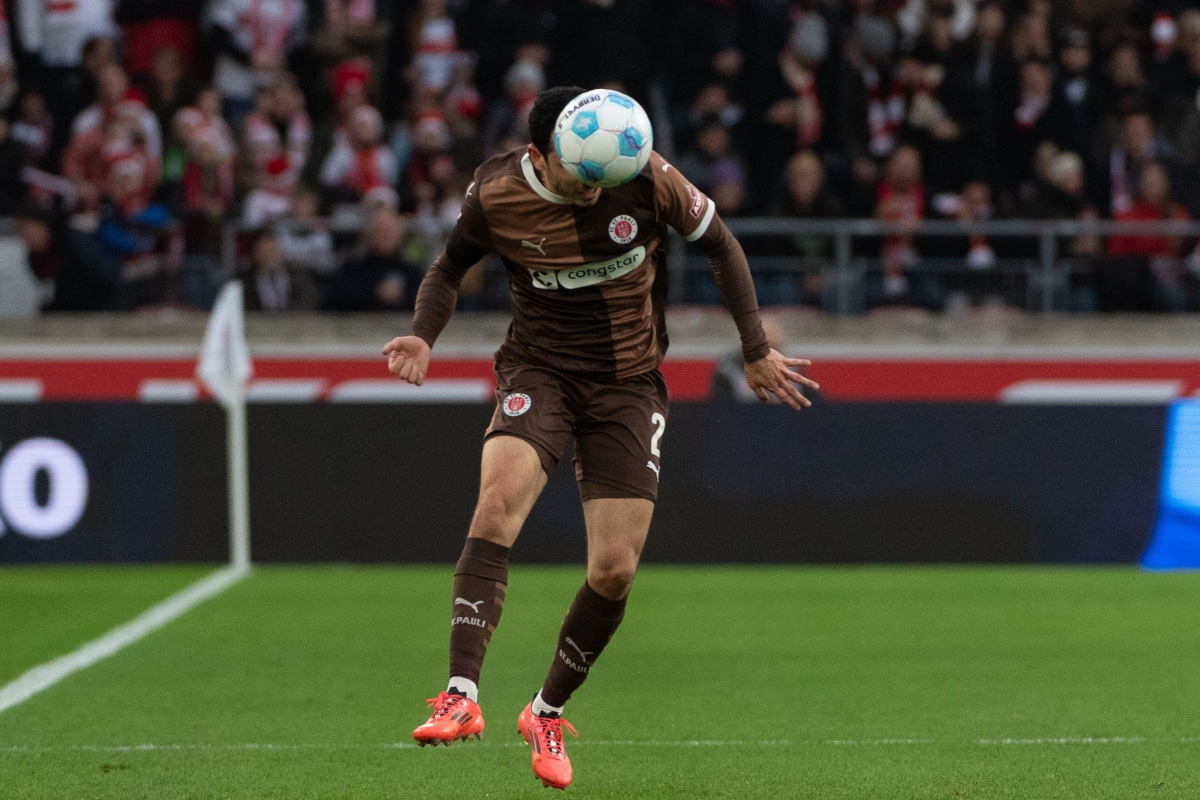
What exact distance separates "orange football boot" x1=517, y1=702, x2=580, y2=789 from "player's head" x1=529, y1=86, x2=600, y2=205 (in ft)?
5.79

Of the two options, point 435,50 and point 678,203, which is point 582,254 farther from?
point 435,50

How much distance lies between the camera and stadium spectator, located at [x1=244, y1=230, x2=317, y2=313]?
13594mm

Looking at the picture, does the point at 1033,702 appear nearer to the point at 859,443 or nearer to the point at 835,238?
the point at 859,443

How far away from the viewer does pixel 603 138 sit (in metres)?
4.93

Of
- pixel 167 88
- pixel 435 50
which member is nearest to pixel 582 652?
pixel 435 50

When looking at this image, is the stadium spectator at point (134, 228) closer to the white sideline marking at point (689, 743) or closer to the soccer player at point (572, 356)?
the white sideline marking at point (689, 743)

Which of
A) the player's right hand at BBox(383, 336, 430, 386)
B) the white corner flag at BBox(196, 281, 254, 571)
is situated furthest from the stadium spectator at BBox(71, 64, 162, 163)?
the player's right hand at BBox(383, 336, 430, 386)

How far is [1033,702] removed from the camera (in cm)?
692

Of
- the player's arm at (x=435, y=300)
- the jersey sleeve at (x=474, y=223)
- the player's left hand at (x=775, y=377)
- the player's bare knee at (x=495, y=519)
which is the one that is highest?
the jersey sleeve at (x=474, y=223)

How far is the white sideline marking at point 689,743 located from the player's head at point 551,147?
2.13 metres

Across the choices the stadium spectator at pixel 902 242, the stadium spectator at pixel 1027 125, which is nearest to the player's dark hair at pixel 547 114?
the stadium spectator at pixel 902 242

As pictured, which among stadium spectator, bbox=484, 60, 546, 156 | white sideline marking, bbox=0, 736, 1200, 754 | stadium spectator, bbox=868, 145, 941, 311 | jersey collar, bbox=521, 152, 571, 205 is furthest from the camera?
stadium spectator, bbox=484, 60, 546, 156

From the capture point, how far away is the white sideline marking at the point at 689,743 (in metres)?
5.95

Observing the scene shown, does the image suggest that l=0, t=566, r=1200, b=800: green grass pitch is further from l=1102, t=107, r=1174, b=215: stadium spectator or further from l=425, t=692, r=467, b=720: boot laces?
l=1102, t=107, r=1174, b=215: stadium spectator
